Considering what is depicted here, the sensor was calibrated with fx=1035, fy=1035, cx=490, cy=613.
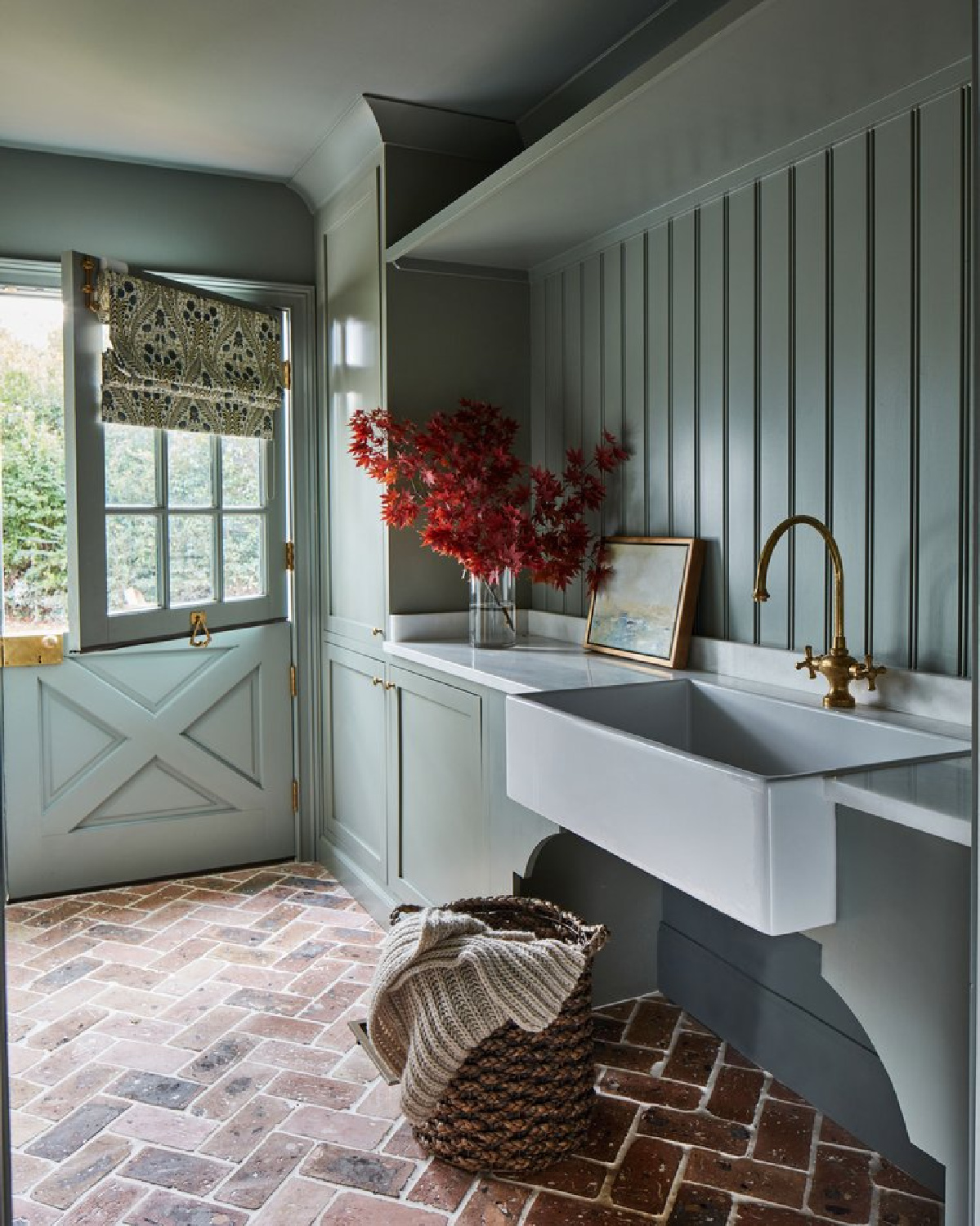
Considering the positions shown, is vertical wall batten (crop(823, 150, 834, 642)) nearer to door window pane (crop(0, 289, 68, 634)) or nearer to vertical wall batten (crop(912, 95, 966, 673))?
vertical wall batten (crop(912, 95, 966, 673))

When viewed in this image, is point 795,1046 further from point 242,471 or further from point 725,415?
point 242,471

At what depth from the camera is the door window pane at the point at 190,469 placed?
3750mm

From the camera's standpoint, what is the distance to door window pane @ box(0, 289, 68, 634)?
4570mm

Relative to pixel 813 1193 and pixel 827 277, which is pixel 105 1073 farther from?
pixel 827 277

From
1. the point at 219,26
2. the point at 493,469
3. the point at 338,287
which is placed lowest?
the point at 493,469

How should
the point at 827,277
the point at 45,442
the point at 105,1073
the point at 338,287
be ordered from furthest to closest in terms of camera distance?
the point at 45,442 < the point at 338,287 < the point at 105,1073 < the point at 827,277

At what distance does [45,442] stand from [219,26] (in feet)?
8.58

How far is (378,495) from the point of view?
3492 mm

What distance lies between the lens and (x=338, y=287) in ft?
12.6

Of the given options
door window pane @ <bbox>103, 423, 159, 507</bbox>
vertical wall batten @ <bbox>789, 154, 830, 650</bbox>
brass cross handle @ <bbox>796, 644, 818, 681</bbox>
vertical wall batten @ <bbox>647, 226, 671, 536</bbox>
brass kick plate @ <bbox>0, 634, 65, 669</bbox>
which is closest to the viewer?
brass cross handle @ <bbox>796, 644, 818, 681</bbox>

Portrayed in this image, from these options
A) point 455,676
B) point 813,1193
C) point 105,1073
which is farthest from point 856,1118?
point 105,1073

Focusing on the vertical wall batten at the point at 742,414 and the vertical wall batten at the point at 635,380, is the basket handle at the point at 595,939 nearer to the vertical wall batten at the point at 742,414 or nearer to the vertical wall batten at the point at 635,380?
the vertical wall batten at the point at 742,414

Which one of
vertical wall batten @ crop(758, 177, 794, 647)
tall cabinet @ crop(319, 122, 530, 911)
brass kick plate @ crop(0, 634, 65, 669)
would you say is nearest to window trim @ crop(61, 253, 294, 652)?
brass kick plate @ crop(0, 634, 65, 669)

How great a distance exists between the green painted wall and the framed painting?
1.98m
